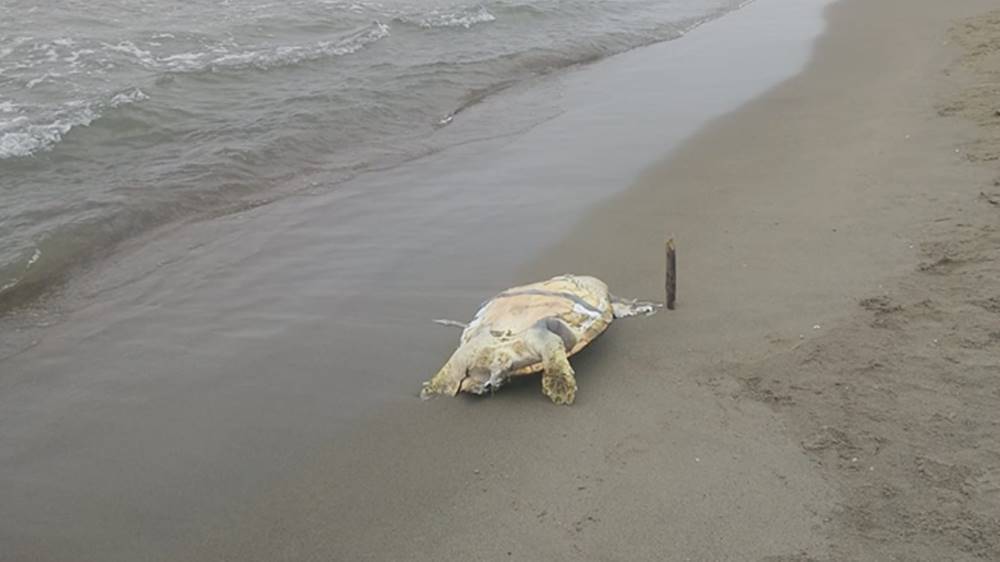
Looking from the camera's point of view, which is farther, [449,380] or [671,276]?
[671,276]

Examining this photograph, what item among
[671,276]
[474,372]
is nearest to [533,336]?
[474,372]

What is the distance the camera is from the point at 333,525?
3.64 metres

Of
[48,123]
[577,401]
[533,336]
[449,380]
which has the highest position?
[48,123]

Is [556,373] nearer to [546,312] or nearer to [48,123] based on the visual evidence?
→ [546,312]

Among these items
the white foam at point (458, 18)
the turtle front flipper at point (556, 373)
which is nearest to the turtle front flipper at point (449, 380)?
the turtle front flipper at point (556, 373)

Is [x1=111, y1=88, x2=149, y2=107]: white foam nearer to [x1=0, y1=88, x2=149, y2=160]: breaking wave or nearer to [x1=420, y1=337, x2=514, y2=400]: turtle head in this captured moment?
[x1=0, y1=88, x2=149, y2=160]: breaking wave

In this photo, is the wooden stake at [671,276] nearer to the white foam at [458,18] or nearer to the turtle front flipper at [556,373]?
the turtle front flipper at [556,373]

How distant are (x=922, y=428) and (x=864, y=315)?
1108mm

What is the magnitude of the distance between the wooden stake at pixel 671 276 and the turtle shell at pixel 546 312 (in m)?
0.37

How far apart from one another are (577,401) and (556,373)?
182 mm

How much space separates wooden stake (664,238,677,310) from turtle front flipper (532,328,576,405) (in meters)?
0.92

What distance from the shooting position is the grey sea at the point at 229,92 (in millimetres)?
7656

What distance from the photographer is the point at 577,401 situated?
4375 millimetres

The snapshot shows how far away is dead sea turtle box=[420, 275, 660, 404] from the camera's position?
4.45 m
